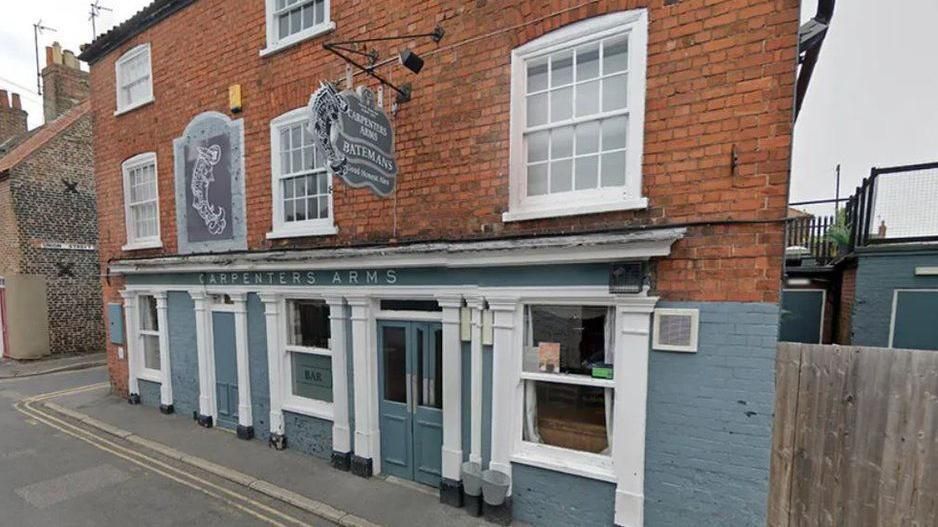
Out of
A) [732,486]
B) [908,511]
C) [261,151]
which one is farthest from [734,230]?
[261,151]

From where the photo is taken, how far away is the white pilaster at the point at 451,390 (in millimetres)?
5137

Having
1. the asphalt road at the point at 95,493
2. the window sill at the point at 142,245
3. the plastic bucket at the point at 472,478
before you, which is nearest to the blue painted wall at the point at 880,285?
the plastic bucket at the point at 472,478

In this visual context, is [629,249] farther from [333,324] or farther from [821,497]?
[333,324]

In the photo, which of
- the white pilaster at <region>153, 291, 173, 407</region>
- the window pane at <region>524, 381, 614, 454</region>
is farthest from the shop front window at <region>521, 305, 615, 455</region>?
the white pilaster at <region>153, 291, 173, 407</region>

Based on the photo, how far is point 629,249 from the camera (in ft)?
12.9

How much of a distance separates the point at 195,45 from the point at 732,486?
1046 centimetres

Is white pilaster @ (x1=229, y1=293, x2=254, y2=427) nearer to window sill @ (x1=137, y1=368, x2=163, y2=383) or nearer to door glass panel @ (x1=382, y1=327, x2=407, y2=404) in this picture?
door glass panel @ (x1=382, y1=327, x2=407, y2=404)

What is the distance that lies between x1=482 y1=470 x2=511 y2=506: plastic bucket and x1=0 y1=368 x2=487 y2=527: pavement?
37cm

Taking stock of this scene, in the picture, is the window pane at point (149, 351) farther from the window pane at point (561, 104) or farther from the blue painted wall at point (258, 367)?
the window pane at point (561, 104)

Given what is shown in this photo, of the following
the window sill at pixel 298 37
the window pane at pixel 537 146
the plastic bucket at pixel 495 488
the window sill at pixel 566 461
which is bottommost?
the plastic bucket at pixel 495 488

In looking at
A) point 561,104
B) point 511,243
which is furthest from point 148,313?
point 561,104

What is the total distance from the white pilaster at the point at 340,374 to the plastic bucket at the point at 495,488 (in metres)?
2.38

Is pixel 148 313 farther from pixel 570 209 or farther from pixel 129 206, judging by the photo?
pixel 570 209

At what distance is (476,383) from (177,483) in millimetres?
4736
